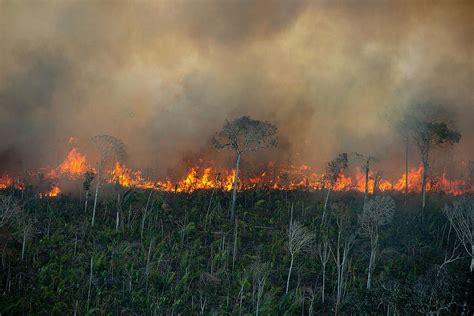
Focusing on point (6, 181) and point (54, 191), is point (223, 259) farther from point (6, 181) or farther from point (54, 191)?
point (6, 181)

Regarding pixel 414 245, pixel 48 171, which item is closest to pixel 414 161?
pixel 414 245

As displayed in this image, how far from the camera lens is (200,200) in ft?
272

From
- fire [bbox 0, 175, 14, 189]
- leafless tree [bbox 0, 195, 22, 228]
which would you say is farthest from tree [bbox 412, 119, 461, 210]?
fire [bbox 0, 175, 14, 189]

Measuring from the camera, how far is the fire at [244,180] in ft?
302

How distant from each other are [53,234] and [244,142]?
34943mm

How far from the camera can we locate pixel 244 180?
325 ft

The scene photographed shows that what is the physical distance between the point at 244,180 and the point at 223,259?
132 ft

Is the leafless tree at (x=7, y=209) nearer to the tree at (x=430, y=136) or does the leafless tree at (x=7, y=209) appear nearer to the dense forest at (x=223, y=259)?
the dense forest at (x=223, y=259)

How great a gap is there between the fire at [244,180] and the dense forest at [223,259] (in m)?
9.00

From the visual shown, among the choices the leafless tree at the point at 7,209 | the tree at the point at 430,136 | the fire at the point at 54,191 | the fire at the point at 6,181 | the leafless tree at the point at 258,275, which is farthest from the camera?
the fire at the point at 6,181

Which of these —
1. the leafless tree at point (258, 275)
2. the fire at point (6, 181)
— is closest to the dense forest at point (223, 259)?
the leafless tree at point (258, 275)

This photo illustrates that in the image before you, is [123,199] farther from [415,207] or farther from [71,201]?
[415,207]

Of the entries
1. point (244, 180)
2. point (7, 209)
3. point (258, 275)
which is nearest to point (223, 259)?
point (258, 275)

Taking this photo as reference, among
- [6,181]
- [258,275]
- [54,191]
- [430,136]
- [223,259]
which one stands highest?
[430,136]
